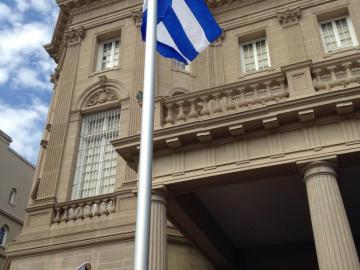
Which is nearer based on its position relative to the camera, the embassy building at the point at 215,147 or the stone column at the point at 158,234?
the stone column at the point at 158,234

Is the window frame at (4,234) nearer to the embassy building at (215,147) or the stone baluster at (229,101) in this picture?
the embassy building at (215,147)

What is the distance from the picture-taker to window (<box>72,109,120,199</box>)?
1716 centimetres

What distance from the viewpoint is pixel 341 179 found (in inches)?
456

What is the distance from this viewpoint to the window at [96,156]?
17156mm

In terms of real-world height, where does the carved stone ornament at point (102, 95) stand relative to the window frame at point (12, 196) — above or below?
below

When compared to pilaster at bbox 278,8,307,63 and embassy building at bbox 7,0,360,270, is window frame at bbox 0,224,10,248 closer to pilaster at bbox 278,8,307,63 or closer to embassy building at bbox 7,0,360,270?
Answer: embassy building at bbox 7,0,360,270

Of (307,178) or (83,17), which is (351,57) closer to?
(307,178)

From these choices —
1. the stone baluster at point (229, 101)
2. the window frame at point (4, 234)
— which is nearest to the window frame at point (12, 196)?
the window frame at point (4, 234)

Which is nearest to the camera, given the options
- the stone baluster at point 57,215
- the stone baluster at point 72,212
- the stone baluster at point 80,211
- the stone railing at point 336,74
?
the stone railing at point 336,74

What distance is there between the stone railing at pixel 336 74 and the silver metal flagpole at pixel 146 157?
4.73 metres

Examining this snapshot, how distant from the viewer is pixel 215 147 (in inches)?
437

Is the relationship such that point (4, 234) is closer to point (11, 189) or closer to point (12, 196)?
point (12, 196)

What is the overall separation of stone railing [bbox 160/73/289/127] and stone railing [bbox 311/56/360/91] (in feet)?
2.58

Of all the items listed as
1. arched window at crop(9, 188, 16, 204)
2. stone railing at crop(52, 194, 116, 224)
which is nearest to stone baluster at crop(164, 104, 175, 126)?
stone railing at crop(52, 194, 116, 224)
